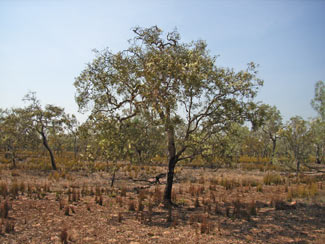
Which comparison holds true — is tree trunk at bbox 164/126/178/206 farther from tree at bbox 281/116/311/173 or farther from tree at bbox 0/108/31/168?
tree at bbox 0/108/31/168

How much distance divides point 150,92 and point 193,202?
20.9ft

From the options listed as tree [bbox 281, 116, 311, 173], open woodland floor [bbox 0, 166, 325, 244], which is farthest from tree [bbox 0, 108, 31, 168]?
tree [bbox 281, 116, 311, 173]

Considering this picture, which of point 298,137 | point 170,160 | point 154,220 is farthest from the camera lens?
point 298,137

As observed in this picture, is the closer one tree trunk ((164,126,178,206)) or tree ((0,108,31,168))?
tree trunk ((164,126,178,206))

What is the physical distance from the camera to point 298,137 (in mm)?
18438

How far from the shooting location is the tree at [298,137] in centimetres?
1805

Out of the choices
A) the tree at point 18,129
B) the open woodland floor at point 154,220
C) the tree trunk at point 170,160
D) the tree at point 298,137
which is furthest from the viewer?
the tree at point 18,129

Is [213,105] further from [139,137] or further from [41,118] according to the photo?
[41,118]

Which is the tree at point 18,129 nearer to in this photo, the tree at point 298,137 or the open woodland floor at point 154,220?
the open woodland floor at point 154,220

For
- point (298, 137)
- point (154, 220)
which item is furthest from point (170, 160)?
point (298, 137)

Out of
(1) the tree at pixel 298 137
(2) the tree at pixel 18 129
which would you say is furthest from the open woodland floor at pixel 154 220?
(2) the tree at pixel 18 129

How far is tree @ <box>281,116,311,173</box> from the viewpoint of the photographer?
59.2 ft

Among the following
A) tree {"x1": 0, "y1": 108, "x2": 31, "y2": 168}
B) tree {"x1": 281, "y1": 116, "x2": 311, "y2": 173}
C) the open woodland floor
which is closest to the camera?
the open woodland floor

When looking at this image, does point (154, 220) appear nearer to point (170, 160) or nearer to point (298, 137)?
point (170, 160)
